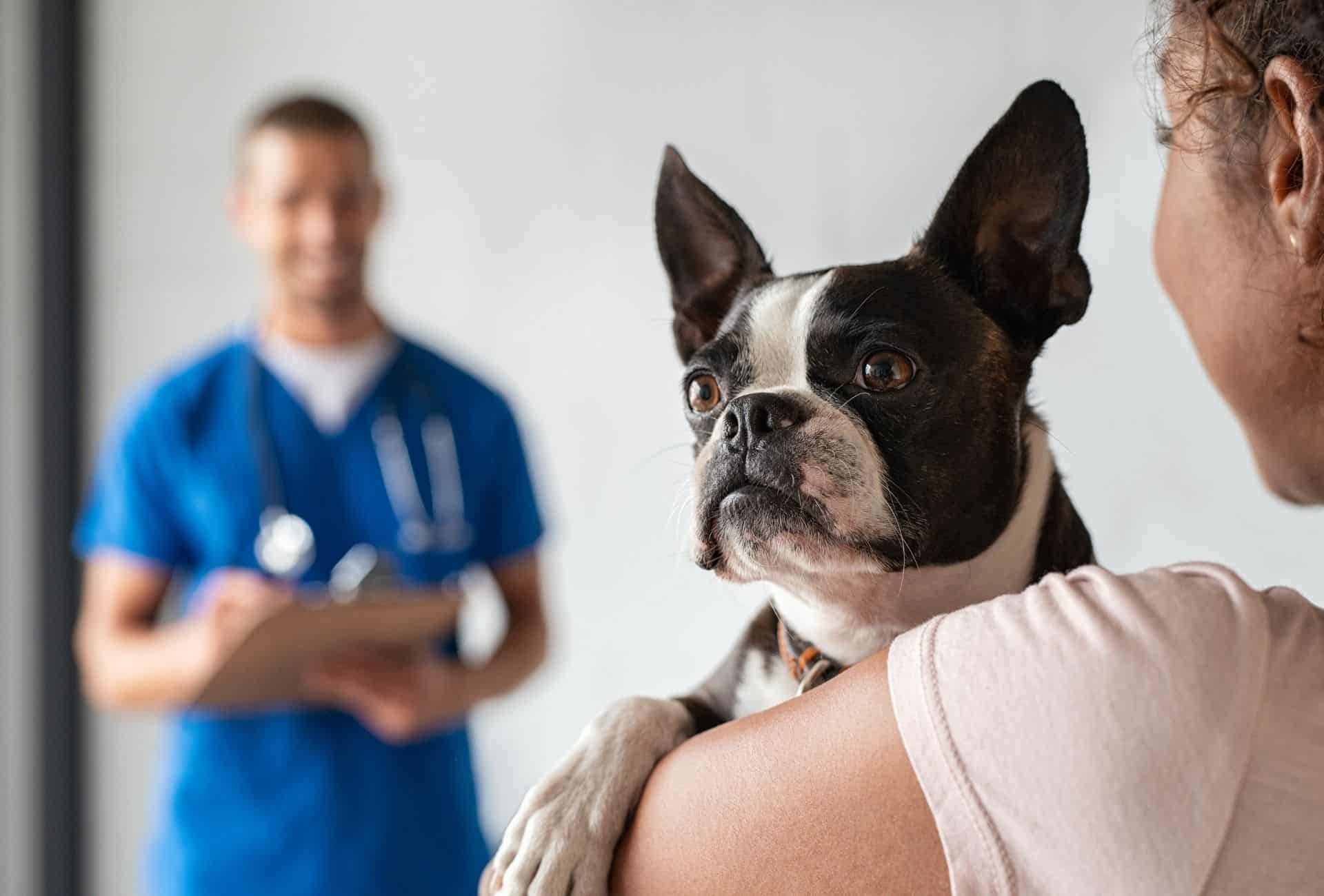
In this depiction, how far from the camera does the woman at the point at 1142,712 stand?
1.77ft

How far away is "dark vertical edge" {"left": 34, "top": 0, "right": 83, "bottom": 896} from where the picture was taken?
3.11m

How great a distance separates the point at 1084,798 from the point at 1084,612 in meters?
0.09

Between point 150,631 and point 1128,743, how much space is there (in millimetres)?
1801

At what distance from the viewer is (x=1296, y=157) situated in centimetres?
61

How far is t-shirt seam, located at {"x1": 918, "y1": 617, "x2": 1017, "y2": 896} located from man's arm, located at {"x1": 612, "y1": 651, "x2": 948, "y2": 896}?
21 millimetres

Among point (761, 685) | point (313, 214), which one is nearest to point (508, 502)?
point (313, 214)

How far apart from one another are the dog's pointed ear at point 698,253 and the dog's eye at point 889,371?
0.32ft

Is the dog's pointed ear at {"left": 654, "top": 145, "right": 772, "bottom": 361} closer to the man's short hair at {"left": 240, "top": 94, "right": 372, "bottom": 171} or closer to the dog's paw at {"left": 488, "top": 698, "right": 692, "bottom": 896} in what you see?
the dog's paw at {"left": 488, "top": 698, "right": 692, "bottom": 896}

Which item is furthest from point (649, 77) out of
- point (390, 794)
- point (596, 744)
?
point (390, 794)

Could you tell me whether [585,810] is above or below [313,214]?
below

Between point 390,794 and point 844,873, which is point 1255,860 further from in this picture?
point 390,794

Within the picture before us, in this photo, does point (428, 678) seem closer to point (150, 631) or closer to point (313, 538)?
point (313, 538)

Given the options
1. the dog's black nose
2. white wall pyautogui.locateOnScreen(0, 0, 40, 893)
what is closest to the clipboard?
the dog's black nose

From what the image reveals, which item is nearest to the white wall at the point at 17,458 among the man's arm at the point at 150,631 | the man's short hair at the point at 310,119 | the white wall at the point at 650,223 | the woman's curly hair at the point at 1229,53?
the white wall at the point at 650,223
